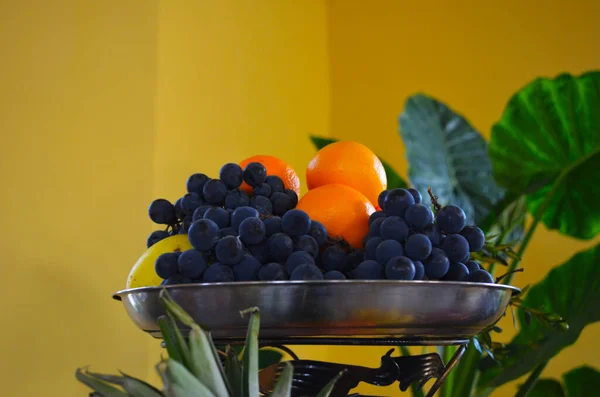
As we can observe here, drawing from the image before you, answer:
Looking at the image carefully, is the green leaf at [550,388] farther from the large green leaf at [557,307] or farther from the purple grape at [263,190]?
the purple grape at [263,190]

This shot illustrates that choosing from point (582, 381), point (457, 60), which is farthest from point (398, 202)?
point (457, 60)

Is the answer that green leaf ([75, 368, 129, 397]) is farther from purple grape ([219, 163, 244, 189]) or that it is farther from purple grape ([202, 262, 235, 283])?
purple grape ([219, 163, 244, 189])

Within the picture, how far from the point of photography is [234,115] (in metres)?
1.71

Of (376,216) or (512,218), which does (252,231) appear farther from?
(512,218)

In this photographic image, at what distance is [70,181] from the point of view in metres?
1.21

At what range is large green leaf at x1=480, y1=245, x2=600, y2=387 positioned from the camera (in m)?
1.21

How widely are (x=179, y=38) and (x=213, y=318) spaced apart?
116 cm

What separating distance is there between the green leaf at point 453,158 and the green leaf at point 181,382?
1.32 metres

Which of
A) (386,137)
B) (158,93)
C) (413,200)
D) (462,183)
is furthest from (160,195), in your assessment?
(386,137)

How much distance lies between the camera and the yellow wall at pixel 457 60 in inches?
76.6

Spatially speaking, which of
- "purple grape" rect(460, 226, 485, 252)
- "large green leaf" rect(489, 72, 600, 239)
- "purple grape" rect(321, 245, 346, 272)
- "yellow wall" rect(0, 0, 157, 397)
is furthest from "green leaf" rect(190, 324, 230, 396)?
"large green leaf" rect(489, 72, 600, 239)

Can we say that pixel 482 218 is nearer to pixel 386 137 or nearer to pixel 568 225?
pixel 568 225

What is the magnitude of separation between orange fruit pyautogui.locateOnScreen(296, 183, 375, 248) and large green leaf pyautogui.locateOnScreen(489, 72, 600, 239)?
921mm

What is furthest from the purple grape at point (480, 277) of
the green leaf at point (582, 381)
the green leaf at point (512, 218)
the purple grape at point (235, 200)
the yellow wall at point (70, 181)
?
the green leaf at point (582, 381)
